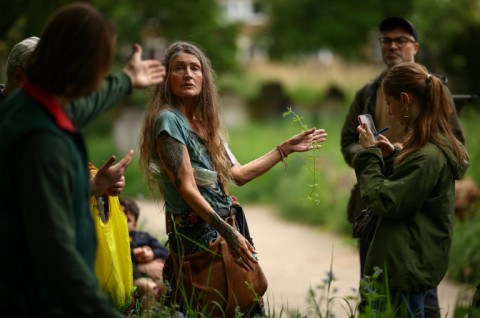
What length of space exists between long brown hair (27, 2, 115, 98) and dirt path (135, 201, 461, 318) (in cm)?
376

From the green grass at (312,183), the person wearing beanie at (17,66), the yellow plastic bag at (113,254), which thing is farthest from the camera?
the green grass at (312,183)

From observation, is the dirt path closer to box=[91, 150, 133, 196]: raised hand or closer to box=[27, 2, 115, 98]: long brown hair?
box=[91, 150, 133, 196]: raised hand

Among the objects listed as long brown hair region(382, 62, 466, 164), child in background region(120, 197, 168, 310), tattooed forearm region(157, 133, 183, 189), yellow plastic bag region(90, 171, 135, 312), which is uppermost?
long brown hair region(382, 62, 466, 164)

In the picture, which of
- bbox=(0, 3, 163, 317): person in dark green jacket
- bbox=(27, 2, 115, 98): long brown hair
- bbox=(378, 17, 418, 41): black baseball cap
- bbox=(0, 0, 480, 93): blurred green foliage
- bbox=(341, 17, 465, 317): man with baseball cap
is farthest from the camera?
bbox=(0, 0, 480, 93): blurred green foliage

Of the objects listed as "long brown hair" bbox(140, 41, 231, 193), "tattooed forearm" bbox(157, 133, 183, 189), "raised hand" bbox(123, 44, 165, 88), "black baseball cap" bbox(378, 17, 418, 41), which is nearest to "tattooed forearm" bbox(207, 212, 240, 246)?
"tattooed forearm" bbox(157, 133, 183, 189)

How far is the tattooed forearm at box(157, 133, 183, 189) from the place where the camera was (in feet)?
12.7

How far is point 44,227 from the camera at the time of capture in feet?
8.23

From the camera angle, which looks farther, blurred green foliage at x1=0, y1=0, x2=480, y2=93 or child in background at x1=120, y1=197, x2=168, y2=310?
blurred green foliage at x1=0, y1=0, x2=480, y2=93

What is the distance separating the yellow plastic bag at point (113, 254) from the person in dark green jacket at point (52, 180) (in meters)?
1.04

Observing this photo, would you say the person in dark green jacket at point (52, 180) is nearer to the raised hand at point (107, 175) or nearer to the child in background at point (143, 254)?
the raised hand at point (107, 175)

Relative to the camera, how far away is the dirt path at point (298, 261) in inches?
280

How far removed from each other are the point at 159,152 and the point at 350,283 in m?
4.19

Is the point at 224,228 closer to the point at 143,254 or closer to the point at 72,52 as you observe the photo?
the point at 72,52

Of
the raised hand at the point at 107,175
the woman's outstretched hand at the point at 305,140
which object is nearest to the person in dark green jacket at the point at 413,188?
the woman's outstretched hand at the point at 305,140
